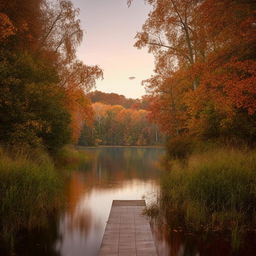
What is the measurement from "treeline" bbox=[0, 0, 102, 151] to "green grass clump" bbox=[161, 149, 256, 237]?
7138 mm

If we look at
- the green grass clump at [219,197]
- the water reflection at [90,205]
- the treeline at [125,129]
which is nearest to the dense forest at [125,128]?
the treeline at [125,129]

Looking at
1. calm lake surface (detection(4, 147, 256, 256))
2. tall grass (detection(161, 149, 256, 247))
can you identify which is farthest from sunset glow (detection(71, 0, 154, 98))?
tall grass (detection(161, 149, 256, 247))

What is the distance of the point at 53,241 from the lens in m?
7.21

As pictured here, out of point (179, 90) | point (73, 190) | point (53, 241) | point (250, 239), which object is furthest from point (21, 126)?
point (179, 90)

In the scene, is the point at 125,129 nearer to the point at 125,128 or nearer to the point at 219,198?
the point at 125,128

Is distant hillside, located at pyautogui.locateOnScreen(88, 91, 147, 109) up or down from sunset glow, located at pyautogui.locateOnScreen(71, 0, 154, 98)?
up

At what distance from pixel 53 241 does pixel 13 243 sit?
1.06 metres

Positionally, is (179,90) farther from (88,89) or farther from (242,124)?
(242,124)

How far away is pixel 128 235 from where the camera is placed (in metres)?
6.89

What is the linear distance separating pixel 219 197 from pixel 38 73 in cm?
1094

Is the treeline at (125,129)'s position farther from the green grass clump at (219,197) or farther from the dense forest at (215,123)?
the green grass clump at (219,197)

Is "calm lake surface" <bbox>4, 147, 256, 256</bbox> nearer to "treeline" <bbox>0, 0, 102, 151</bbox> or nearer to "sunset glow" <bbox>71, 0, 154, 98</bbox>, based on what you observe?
"treeline" <bbox>0, 0, 102, 151</bbox>

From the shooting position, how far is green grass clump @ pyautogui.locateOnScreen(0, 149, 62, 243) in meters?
7.14

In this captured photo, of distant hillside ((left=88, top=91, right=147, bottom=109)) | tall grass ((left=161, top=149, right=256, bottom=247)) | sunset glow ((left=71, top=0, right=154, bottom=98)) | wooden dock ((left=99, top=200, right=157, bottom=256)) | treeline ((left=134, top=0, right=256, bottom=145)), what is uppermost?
distant hillside ((left=88, top=91, right=147, bottom=109))
